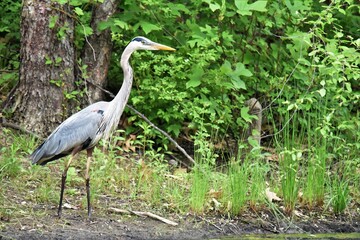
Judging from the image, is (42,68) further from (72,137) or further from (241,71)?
(241,71)

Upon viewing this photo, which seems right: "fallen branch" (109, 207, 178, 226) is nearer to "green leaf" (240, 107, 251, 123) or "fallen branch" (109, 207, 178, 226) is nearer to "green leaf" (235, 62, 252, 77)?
"green leaf" (240, 107, 251, 123)

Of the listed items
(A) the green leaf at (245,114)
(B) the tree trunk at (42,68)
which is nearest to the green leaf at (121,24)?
(B) the tree trunk at (42,68)

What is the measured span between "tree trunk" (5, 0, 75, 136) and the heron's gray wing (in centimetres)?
154

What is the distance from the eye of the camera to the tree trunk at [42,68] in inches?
333

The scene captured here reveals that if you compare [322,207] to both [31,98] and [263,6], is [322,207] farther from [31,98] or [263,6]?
[31,98]

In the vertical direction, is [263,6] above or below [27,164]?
above

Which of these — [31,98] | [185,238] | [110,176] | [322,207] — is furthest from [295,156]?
[31,98]

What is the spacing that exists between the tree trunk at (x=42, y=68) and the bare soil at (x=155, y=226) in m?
1.83

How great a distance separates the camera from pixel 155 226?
269 inches

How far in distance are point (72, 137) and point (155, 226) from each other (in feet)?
3.56

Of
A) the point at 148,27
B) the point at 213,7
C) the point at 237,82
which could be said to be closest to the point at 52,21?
the point at 148,27

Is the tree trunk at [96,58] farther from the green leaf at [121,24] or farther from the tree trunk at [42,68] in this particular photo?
the green leaf at [121,24]

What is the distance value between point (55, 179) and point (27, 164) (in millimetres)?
424

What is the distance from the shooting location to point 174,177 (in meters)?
8.09
